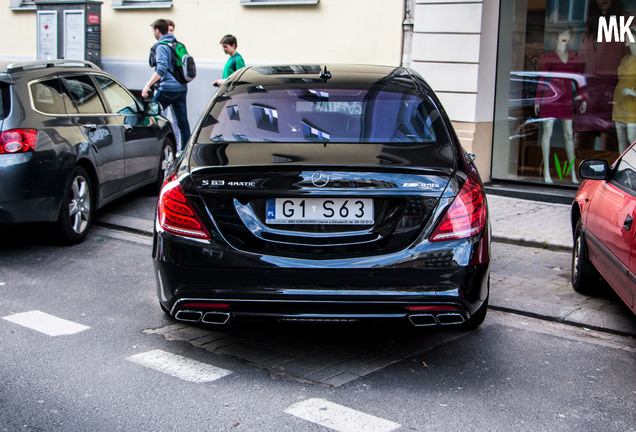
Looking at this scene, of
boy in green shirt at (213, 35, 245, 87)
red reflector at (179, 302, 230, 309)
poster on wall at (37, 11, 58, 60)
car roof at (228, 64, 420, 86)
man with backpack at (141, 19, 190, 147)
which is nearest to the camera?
red reflector at (179, 302, 230, 309)

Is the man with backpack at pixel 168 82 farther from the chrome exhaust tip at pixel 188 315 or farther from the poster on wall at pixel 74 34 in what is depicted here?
the chrome exhaust tip at pixel 188 315

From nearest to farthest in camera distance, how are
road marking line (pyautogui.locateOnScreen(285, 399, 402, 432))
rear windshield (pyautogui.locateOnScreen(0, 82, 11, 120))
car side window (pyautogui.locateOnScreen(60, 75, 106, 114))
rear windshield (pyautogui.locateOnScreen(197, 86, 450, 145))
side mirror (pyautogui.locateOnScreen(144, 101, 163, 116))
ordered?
road marking line (pyautogui.locateOnScreen(285, 399, 402, 432))
rear windshield (pyautogui.locateOnScreen(197, 86, 450, 145))
rear windshield (pyautogui.locateOnScreen(0, 82, 11, 120))
car side window (pyautogui.locateOnScreen(60, 75, 106, 114))
side mirror (pyautogui.locateOnScreen(144, 101, 163, 116))

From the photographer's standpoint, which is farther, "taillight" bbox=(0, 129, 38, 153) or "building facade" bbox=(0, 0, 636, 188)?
"building facade" bbox=(0, 0, 636, 188)

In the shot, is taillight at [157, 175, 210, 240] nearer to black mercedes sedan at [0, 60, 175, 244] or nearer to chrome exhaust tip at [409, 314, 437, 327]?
chrome exhaust tip at [409, 314, 437, 327]

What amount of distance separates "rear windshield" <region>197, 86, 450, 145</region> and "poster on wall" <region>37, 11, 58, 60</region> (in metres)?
11.6

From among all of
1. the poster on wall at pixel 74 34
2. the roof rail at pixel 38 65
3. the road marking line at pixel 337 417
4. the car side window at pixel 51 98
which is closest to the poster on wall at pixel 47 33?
the poster on wall at pixel 74 34

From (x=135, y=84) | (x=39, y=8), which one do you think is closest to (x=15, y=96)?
(x=135, y=84)

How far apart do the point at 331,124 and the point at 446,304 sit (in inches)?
49.2

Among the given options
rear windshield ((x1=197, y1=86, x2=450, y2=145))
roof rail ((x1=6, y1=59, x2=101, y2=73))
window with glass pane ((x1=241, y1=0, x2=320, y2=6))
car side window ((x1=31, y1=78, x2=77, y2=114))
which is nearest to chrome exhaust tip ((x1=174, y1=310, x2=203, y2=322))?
rear windshield ((x1=197, y1=86, x2=450, y2=145))

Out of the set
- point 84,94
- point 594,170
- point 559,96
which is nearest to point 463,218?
point 594,170

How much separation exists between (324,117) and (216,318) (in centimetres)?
134

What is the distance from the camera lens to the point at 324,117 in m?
4.80

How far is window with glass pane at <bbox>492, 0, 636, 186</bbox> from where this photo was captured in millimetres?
10180

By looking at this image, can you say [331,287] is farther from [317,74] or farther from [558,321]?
[558,321]
